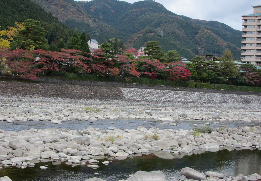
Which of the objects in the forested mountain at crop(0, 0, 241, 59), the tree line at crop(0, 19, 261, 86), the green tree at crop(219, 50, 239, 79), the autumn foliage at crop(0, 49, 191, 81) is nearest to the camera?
the autumn foliage at crop(0, 49, 191, 81)

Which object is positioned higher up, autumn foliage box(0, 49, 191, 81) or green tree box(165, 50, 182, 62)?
green tree box(165, 50, 182, 62)

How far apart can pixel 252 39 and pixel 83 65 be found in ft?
236

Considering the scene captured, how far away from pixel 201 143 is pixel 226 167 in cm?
240

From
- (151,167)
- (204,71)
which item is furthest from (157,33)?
(151,167)

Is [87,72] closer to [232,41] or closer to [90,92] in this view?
[90,92]

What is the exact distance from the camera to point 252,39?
87.1 metres

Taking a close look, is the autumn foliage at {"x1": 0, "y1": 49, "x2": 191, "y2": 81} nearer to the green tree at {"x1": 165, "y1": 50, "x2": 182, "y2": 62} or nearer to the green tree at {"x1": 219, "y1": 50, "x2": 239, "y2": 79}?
the green tree at {"x1": 165, "y1": 50, "x2": 182, "y2": 62}

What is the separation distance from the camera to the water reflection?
19.6 feet

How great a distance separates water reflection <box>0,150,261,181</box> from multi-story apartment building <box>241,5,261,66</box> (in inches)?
3436

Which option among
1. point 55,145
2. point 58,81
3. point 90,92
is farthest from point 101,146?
point 58,81

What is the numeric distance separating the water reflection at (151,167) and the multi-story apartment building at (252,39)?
87265 mm

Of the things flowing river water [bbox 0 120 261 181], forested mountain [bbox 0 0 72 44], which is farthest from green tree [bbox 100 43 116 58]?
forested mountain [bbox 0 0 72 44]

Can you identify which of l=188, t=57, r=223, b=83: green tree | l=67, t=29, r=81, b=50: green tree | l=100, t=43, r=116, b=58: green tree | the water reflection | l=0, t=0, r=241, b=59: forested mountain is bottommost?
the water reflection

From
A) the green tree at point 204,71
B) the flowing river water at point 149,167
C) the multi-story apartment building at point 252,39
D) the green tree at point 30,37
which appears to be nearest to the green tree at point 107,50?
the green tree at point 30,37
